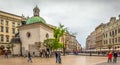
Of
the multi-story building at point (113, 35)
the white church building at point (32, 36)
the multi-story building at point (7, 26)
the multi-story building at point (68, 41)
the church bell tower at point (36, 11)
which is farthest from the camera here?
the multi-story building at point (68, 41)

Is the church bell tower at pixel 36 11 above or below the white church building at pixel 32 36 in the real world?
above

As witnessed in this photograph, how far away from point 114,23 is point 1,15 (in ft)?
132

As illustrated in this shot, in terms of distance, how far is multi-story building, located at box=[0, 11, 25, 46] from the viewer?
2854 inches

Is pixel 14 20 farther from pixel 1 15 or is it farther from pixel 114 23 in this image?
pixel 114 23

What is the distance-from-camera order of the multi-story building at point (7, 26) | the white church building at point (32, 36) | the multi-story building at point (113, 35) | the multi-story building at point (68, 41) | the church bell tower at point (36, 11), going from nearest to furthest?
1. the white church building at point (32, 36)
2. the church bell tower at point (36, 11)
3. the multi-story building at point (113, 35)
4. the multi-story building at point (7, 26)
5. the multi-story building at point (68, 41)

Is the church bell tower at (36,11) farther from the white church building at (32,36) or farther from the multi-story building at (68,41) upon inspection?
the multi-story building at (68,41)

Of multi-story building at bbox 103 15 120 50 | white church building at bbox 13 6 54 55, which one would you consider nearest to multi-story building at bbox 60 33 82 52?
multi-story building at bbox 103 15 120 50

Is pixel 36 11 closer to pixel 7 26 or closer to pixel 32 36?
pixel 32 36

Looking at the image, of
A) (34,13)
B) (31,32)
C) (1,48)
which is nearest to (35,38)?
(31,32)

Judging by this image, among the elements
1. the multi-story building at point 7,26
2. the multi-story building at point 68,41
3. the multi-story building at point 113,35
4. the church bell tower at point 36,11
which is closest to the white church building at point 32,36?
the church bell tower at point 36,11

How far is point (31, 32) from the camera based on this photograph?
5244cm

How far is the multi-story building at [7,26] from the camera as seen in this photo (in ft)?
238

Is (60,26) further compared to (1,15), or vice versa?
(1,15)

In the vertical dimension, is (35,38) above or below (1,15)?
below
